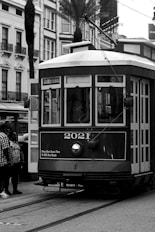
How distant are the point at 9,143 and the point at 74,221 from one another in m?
3.60

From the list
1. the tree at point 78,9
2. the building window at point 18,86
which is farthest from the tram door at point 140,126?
the building window at point 18,86

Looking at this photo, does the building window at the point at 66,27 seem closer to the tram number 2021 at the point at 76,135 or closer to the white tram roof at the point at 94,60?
the white tram roof at the point at 94,60

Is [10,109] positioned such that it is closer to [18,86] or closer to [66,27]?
[18,86]

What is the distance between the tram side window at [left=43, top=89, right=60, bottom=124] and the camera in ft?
37.7

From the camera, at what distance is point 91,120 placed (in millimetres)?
11094

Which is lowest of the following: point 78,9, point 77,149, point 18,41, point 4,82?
point 77,149

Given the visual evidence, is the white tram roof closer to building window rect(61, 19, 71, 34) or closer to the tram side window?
the tram side window

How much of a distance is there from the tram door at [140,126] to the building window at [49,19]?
4191 centimetres

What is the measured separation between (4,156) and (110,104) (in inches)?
104

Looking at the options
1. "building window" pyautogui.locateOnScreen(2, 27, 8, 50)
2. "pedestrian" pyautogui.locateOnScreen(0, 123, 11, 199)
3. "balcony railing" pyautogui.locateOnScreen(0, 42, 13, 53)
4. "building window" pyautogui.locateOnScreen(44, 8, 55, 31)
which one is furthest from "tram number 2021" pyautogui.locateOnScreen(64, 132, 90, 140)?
"building window" pyautogui.locateOnScreen(44, 8, 55, 31)

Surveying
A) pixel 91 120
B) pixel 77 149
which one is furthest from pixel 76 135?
pixel 91 120

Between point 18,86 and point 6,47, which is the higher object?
point 6,47

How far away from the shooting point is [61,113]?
1135 centimetres

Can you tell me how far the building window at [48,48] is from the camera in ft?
173
